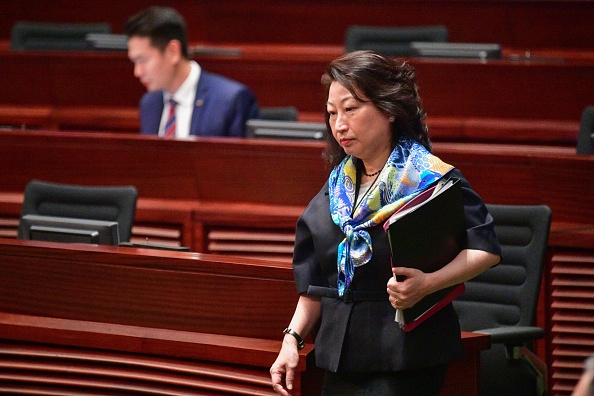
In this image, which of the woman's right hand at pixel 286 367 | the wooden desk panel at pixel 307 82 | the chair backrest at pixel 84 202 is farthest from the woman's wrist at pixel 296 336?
the wooden desk panel at pixel 307 82

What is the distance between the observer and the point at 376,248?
2020 mm

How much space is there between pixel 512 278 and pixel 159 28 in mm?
2381

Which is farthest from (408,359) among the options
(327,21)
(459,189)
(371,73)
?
(327,21)

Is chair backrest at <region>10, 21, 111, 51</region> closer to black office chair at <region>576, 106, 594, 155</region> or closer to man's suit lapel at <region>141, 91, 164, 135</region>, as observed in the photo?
man's suit lapel at <region>141, 91, 164, 135</region>

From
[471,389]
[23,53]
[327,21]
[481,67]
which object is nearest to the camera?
[471,389]

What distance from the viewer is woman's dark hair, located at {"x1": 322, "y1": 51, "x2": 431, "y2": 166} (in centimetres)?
205

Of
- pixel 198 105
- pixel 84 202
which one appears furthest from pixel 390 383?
pixel 198 105

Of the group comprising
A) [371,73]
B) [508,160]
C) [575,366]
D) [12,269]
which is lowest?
[575,366]

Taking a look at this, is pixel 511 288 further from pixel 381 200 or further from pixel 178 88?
pixel 178 88

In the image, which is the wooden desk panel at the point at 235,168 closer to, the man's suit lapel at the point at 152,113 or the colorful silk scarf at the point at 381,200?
the man's suit lapel at the point at 152,113

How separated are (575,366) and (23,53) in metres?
3.62

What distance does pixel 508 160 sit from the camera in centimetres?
359

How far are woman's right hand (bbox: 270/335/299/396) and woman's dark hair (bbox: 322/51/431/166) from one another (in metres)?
0.50

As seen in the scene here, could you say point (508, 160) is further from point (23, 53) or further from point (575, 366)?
point (23, 53)
